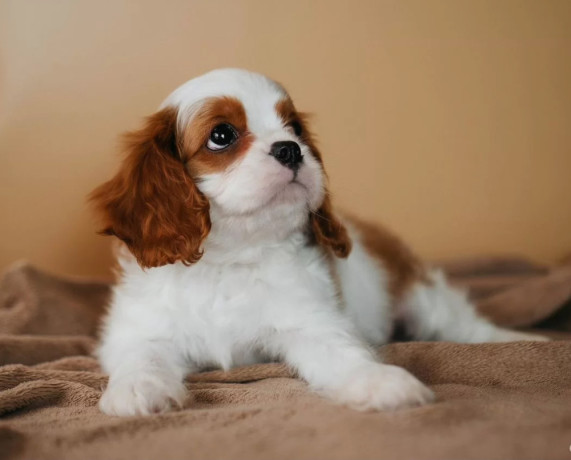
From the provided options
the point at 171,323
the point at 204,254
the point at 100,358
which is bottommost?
the point at 100,358

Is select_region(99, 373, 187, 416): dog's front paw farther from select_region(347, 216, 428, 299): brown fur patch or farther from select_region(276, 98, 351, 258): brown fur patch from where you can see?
select_region(347, 216, 428, 299): brown fur patch

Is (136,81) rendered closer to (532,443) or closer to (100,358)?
(100,358)

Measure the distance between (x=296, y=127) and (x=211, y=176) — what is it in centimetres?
36

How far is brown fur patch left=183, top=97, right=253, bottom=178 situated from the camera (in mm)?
1625

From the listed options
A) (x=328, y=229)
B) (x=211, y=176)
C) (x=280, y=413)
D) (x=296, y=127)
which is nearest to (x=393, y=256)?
(x=328, y=229)

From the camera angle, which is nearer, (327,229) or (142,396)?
(142,396)

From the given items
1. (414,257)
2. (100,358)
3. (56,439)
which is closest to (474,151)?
(414,257)

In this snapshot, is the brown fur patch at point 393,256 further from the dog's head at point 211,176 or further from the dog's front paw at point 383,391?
the dog's front paw at point 383,391

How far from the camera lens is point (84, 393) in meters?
1.44

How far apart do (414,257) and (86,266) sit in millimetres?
1396

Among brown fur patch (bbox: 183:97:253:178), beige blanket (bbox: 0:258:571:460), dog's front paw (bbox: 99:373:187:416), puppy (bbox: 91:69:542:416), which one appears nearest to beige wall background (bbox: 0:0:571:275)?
beige blanket (bbox: 0:258:571:460)

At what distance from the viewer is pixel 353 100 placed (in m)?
2.83

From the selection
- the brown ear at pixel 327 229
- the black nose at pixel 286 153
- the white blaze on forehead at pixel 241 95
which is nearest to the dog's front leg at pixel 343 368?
the brown ear at pixel 327 229

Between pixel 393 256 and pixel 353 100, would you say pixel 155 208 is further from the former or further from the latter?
pixel 353 100
